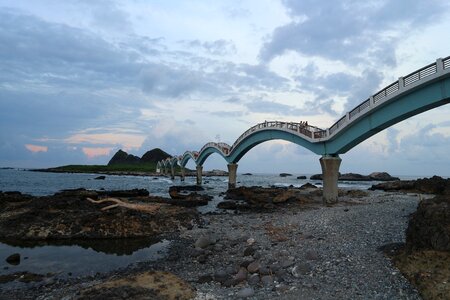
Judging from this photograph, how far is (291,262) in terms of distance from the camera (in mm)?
11531

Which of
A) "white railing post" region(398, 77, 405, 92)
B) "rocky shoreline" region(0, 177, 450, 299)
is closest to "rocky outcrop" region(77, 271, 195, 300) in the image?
"rocky shoreline" region(0, 177, 450, 299)

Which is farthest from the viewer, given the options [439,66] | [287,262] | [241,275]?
[439,66]

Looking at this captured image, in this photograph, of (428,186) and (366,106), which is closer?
(366,106)

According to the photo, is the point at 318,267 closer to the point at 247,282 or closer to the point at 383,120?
the point at 247,282

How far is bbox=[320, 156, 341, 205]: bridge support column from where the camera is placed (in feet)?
98.3

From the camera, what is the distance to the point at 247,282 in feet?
33.5

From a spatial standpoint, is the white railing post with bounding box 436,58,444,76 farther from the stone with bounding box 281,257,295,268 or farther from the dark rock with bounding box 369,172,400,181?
the dark rock with bounding box 369,172,400,181

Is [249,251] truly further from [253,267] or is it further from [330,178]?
[330,178]

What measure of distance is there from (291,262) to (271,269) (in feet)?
2.96

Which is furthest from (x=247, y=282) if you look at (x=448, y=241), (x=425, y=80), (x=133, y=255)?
(x=425, y=80)

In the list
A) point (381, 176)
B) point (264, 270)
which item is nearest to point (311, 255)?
point (264, 270)

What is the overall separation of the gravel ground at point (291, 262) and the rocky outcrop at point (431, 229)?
117 cm

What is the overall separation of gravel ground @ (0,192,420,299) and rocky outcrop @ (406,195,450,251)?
117 cm

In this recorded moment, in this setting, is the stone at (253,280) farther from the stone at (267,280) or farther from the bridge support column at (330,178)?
the bridge support column at (330,178)
